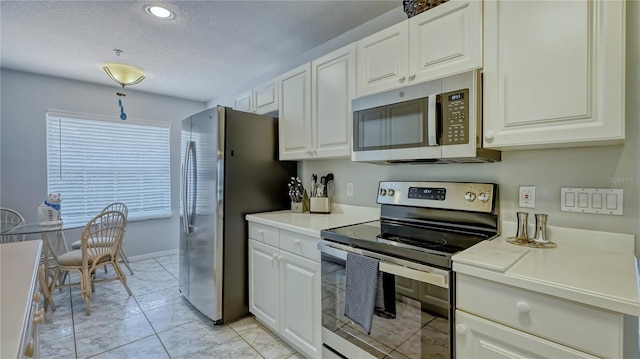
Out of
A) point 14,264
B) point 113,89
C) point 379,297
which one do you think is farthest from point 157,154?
point 379,297

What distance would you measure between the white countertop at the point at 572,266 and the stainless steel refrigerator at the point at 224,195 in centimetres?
172

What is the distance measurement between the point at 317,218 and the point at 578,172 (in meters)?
1.50

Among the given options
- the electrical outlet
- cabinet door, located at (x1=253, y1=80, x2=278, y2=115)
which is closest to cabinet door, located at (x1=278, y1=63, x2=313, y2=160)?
cabinet door, located at (x1=253, y1=80, x2=278, y2=115)

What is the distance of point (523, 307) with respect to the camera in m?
0.98

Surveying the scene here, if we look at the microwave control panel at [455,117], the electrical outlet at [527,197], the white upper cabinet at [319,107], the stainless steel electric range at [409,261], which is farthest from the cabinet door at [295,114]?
the electrical outlet at [527,197]

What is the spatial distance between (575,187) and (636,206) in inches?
8.0

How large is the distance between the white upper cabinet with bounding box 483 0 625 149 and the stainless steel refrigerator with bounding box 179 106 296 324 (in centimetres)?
173

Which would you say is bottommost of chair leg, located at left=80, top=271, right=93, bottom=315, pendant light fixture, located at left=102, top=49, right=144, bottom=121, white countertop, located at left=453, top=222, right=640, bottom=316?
chair leg, located at left=80, top=271, right=93, bottom=315

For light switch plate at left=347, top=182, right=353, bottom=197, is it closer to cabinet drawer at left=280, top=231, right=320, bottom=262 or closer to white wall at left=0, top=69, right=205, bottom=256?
cabinet drawer at left=280, top=231, right=320, bottom=262

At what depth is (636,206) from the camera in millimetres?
1213

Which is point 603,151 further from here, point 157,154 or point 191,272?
point 157,154

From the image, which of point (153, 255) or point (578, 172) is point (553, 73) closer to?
point (578, 172)

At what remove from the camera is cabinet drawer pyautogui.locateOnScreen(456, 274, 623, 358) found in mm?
852

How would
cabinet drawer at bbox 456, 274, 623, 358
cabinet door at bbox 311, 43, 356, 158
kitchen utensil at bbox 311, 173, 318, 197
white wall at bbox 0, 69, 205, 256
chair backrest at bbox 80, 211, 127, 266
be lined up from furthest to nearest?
white wall at bbox 0, 69, 205, 256
chair backrest at bbox 80, 211, 127, 266
kitchen utensil at bbox 311, 173, 318, 197
cabinet door at bbox 311, 43, 356, 158
cabinet drawer at bbox 456, 274, 623, 358
